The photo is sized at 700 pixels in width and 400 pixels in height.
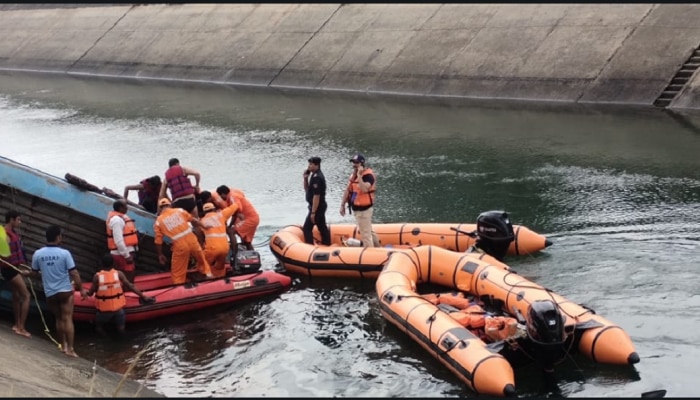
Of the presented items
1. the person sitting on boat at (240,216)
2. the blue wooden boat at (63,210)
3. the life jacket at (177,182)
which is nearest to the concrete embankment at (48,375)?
the blue wooden boat at (63,210)

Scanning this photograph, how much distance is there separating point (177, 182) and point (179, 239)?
50.1 inches

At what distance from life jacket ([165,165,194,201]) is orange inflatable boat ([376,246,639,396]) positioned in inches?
129

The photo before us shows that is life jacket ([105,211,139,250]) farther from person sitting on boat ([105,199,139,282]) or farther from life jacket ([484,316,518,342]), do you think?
life jacket ([484,316,518,342])

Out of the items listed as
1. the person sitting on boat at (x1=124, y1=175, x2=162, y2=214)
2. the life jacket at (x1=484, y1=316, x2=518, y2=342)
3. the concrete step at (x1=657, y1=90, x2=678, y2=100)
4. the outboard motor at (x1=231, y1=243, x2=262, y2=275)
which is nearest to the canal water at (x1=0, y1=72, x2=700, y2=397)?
the life jacket at (x1=484, y1=316, x2=518, y2=342)

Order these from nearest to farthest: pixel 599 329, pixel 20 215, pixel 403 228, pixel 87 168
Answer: pixel 599 329 < pixel 20 215 < pixel 403 228 < pixel 87 168

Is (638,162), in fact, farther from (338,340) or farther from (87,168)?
(87,168)

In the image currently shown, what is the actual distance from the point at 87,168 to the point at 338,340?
13.3 meters

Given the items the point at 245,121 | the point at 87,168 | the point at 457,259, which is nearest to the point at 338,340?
the point at 457,259

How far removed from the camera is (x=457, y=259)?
11.6 metres

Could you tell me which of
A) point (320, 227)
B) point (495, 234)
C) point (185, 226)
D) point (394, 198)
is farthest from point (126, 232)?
point (394, 198)

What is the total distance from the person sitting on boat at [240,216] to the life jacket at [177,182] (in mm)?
473

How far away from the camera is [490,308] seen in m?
10.7

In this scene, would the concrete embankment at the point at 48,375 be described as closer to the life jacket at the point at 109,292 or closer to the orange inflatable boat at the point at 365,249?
the life jacket at the point at 109,292

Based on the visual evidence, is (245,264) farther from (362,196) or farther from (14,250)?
(14,250)
